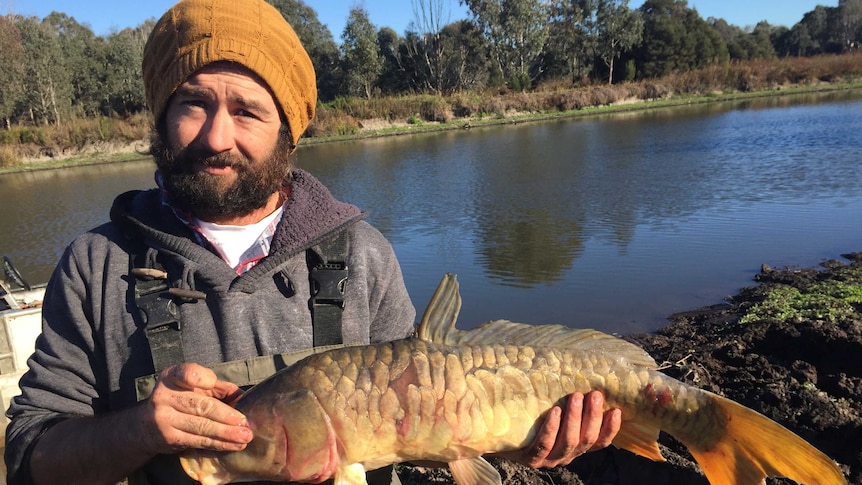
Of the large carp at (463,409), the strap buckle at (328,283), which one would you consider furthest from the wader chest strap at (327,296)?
the large carp at (463,409)

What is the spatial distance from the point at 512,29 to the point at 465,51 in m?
4.01

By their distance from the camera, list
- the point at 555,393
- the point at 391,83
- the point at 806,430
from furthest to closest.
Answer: the point at 391,83
the point at 806,430
the point at 555,393

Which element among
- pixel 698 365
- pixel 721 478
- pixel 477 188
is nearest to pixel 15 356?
pixel 721 478

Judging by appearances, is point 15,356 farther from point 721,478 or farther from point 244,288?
point 721,478

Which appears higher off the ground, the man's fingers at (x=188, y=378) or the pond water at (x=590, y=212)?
the man's fingers at (x=188, y=378)

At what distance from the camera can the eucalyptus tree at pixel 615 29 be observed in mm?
45156

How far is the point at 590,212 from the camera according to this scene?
36.1 ft

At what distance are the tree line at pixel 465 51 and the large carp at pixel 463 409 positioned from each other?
122 feet

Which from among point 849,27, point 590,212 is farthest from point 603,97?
point 849,27

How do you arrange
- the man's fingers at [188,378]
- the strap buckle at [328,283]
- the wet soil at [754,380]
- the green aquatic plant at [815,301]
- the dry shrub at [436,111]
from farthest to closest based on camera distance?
the dry shrub at [436,111]
the green aquatic plant at [815,301]
the wet soil at [754,380]
the strap buckle at [328,283]
the man's fingers at [188,378]

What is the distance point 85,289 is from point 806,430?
379 centimetres

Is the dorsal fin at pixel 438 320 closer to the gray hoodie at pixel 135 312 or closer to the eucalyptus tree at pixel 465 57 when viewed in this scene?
the gray hoodie at pixel 135 312

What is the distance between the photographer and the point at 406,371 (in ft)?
5.76

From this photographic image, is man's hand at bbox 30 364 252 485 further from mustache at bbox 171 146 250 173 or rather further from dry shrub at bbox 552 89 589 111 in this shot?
dry shrub at bbox 552 89 589 111
